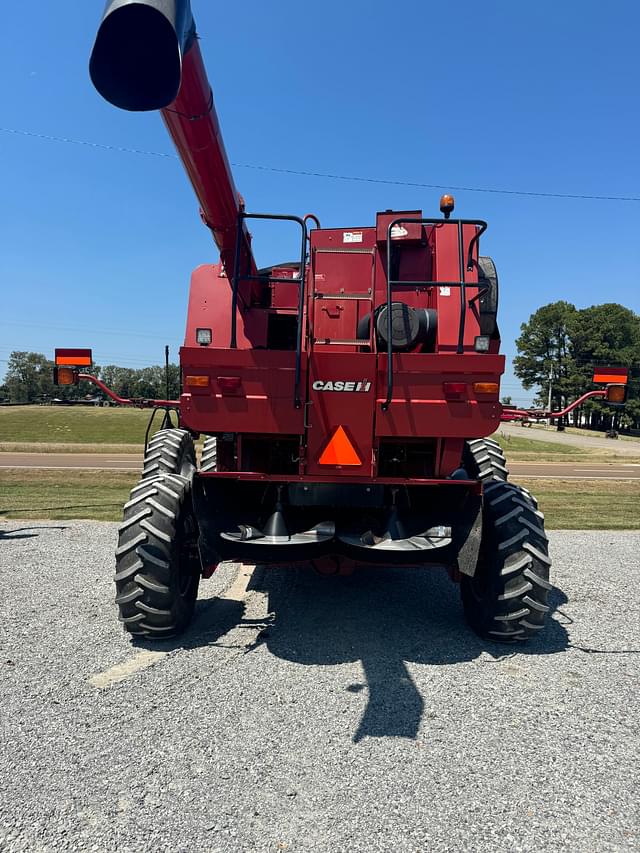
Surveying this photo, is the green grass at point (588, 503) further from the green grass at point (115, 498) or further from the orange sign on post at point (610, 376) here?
the orange sign on post at point (610, 376)

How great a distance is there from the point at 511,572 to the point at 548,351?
70.6 metres

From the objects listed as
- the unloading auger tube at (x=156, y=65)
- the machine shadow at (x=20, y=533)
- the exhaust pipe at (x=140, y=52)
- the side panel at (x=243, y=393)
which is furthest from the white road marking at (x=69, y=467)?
the exhaust pipe at (x=140, y=52)

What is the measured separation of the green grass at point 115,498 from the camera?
929cm

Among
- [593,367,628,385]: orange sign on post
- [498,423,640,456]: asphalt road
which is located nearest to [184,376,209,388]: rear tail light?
[593,367,628,385]: orange sign on post

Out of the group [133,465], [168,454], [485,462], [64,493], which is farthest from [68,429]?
[485,462]

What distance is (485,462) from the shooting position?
669cm

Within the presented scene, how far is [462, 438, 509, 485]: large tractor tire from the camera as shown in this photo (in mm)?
6145

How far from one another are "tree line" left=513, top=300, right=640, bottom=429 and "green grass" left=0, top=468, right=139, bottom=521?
53.7 m

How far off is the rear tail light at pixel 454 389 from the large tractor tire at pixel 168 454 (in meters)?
2.89

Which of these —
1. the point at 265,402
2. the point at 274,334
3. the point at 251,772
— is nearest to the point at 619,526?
the point at 274,334

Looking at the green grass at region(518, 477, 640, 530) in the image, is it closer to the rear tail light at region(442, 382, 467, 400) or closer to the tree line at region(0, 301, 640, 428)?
the rear tail light at region(442, 382, 467, 400)

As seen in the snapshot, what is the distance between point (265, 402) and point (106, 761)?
2234mm

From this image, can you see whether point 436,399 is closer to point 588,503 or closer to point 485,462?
point 485,462

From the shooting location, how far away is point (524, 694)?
342 centimetres
